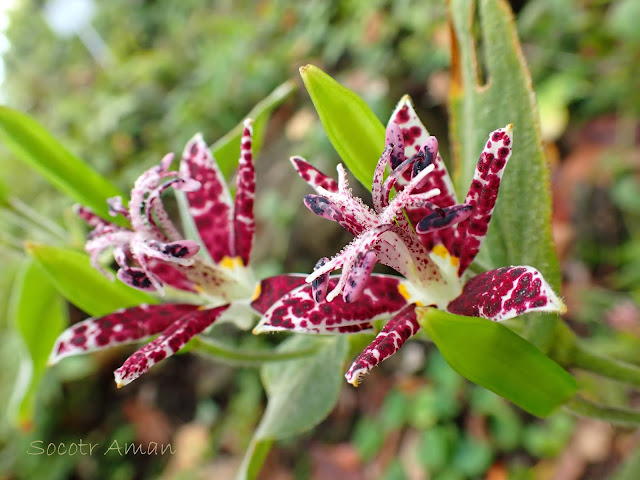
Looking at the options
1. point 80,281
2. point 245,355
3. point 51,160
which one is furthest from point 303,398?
point 51,160

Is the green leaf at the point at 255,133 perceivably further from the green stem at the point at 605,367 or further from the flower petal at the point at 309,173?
the green stem at the point at 605,367

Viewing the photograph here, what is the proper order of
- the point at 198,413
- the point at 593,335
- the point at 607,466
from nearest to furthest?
the point at 607,466 → the point at 593,335 → the point at 198,413

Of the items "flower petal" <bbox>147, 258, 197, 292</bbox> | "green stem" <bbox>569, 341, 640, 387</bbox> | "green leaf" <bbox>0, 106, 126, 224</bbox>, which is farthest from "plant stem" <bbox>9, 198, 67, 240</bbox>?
"green stem" <bbox>569, 341, 640, 387</bbox>

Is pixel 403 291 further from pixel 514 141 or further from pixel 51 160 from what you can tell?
pixel 51 160

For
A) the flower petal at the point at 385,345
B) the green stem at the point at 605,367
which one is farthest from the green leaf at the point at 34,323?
the green stem at the point at 605,367

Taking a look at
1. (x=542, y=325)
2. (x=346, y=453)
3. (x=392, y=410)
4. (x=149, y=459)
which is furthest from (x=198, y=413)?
(x=542, y=325)

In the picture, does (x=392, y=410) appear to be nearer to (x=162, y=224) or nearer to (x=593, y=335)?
(x=593, y=335)

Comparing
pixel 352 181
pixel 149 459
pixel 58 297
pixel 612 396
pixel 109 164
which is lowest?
pixel 149 459
